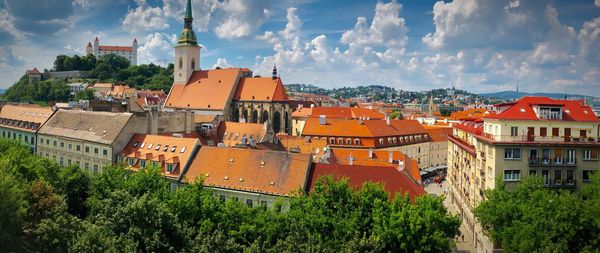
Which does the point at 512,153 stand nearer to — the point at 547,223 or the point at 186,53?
the point at 547,223

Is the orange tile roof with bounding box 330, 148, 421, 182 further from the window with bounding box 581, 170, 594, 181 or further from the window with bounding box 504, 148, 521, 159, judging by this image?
the window with bounding box 581, 170, 594, 181

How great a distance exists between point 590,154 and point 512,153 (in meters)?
7.48

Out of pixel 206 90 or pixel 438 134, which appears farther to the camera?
pixel 206 90

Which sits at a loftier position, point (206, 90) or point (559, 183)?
point (206, 90)

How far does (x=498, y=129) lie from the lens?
1928 inches

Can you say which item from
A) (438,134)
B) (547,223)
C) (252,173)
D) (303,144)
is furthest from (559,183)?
(438,134)

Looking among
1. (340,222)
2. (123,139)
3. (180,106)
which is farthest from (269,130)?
(180,106)

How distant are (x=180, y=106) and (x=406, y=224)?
92967mm

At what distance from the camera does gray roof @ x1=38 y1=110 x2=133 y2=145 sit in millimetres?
65188

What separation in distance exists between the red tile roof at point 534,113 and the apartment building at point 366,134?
1831 inches

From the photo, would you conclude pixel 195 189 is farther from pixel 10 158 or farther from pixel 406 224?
pixel 10 158

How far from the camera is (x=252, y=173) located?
A: 50500 mm

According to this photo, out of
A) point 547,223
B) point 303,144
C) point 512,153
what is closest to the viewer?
point 547,223

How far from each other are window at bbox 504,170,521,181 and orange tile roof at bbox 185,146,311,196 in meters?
18.2
